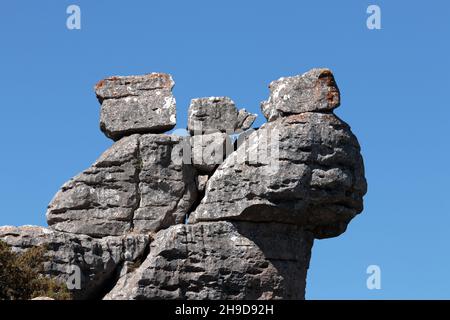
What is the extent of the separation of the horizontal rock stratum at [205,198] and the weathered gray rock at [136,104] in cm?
3

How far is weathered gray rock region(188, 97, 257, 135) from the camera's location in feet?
132

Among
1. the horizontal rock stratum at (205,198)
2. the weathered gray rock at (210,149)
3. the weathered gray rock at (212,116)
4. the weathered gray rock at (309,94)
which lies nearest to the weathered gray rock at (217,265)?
the horizontal rock stratum at (205,198)

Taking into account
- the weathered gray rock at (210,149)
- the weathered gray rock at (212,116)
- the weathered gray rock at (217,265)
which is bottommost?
the weathered gray rock at (217,265)

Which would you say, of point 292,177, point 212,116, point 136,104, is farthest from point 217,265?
point 136,104

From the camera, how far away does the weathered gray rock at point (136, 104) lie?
133 feet

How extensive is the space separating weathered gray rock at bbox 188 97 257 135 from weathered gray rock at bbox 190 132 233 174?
0.57 feet

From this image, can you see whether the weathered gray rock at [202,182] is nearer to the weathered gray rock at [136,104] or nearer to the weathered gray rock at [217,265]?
the weathered gray rock at [136,104]

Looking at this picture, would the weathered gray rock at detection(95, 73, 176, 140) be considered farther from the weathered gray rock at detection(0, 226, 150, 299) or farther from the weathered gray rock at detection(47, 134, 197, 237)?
the weathered gray rock at detection(0, 226, 150, 299)

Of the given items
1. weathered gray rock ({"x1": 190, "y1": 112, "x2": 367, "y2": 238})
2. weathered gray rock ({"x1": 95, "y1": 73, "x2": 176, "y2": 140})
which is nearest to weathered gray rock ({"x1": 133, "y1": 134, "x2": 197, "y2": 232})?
weathered gray rock ({"x1": 95, "y1": 73, "x2": 176, "y2": 140})

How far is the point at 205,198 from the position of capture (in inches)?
1549

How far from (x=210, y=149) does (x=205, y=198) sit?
1.47 m

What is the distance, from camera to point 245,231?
3897 centimetres

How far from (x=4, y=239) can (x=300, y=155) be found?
7.52 meters

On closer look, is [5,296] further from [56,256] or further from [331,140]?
[331,140]
